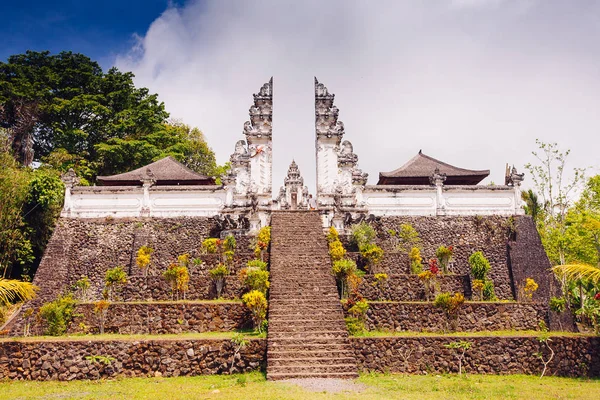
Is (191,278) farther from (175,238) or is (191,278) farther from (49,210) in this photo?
(49,210)

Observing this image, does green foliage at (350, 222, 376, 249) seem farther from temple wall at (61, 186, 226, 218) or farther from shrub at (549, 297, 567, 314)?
shrub at (549, 297, 567, 314)

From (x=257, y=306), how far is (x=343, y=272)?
10.1 ft

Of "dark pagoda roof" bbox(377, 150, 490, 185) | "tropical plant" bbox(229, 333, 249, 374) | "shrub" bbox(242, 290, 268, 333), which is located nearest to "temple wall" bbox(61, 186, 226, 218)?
"dark pagoda roof" bbox(377, 150, 490, 185)

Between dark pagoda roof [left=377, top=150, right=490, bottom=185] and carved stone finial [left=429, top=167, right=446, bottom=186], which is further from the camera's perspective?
dark pagoda roof [left=377, top=150, right=490, bottom=185]

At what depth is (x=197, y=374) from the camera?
37.6 ft

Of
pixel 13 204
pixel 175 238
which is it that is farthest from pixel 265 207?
pixel 13 204

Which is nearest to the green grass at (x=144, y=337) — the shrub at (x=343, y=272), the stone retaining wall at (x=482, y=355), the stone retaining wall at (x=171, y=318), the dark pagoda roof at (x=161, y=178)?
the stone retaining wall at (x=171, y=318)

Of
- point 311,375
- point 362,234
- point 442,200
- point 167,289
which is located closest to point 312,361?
point 311,375

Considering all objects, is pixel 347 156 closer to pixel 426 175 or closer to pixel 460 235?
pixel 426 175

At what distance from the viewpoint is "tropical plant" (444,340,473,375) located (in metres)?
11.7

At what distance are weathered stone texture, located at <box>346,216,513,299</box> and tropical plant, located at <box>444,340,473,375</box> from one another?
285 inches

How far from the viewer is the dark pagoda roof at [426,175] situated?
22109 millimetres

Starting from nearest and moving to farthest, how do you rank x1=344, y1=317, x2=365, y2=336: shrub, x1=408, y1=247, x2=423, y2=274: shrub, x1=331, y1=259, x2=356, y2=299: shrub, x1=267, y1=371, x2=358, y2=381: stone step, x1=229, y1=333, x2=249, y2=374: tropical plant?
x1=267, y1=371, x2=358, y2=381: stone step < x1=229, y1=333, x2=249, y2=374: tropical plant < x1=344, y1=317, x2=365, y2=336: shrub < x1=331, y1=259, x2=356, y2=299: shrub < x1=408, y1=247, x2=423, y2=274: shrub

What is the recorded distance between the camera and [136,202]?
20234 mm
